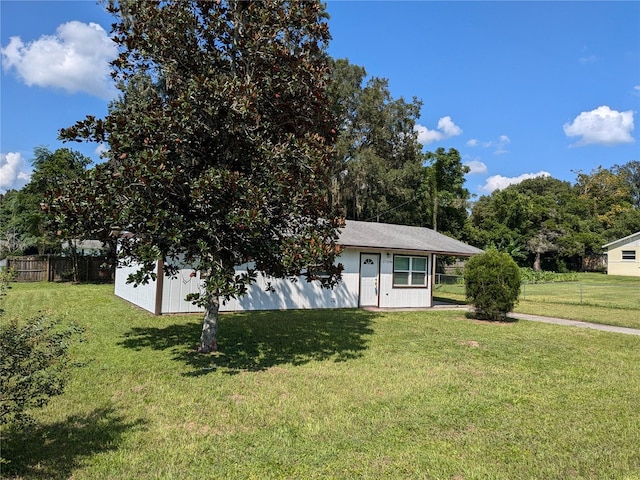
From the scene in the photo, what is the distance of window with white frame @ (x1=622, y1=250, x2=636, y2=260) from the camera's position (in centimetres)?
3959

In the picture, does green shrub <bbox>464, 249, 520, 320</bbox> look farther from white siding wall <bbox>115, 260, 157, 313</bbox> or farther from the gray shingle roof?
white siding wall <bbox>115, 260, 157, 313</bbox>

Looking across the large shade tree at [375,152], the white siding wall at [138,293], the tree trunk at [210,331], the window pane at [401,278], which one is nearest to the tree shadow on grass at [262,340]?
the tree trunk at [210,331]

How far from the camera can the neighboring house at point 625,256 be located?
39.4 meters

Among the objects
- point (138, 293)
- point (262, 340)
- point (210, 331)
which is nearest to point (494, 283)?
point (262, 340)

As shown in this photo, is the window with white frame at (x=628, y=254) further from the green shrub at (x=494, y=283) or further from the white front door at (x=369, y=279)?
the white front door at (x=369, y=279)

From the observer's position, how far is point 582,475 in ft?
12.0

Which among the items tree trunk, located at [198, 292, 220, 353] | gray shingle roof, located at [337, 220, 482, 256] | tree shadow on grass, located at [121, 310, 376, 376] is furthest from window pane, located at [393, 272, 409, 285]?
tree trunk, located at [198, 292, 220, 353]

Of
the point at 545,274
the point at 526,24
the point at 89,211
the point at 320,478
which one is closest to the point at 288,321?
the point at 89,211

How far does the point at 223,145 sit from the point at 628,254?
45.1m

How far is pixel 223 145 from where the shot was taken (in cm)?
706

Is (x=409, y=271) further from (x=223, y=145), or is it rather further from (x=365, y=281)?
(x=223, y=145)

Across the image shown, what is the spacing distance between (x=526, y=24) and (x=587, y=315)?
385 inches

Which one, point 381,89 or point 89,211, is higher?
point 381,89

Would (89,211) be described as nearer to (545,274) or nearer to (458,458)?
(458,458)
